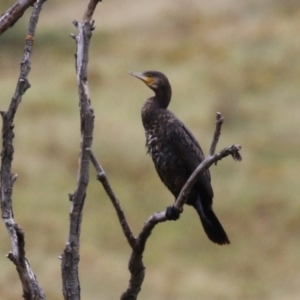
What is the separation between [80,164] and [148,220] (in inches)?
22.0

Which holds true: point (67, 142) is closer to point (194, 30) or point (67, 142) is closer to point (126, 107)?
point (126, 107)

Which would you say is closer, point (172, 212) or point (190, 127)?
point (172, 212)

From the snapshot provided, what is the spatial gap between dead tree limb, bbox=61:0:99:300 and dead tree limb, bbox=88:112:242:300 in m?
0.07

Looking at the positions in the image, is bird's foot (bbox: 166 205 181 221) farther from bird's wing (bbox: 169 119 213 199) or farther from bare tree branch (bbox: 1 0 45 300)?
bird's wing (bbox: 169 119 213 199)

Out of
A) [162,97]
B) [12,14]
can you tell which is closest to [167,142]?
[162,97]

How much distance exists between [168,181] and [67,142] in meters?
13.2

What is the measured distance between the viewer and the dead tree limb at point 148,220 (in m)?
4.55

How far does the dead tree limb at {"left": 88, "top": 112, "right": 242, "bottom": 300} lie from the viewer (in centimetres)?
455

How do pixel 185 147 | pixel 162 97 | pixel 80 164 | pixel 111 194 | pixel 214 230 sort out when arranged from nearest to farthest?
1. pixel 80 164
2. pixel 111 194
3. pixel 214 230
4. pixel 185 147
5. pixel 162 97

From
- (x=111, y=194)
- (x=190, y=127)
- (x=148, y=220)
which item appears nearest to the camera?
(x=111, y=194)

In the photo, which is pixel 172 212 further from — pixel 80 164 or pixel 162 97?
pixel 162 97

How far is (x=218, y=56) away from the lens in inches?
1029

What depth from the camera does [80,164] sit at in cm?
457

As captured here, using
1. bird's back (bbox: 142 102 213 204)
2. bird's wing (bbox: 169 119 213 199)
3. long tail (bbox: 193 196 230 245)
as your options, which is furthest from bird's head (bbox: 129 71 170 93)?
long tail (bbox: 193 196 230 245)
